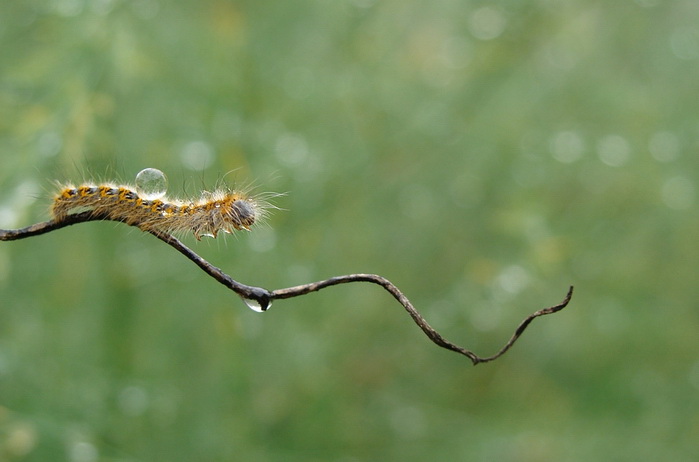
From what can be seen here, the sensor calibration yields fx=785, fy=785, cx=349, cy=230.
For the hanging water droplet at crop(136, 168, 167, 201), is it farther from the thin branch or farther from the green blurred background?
the green blurred background

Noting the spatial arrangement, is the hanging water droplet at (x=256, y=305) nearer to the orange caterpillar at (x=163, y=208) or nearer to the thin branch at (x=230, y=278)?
the thin branch at (x=230, y=278)

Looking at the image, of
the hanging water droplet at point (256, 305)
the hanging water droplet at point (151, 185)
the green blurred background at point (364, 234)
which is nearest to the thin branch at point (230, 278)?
the hanging water droplet at point (256, 305)

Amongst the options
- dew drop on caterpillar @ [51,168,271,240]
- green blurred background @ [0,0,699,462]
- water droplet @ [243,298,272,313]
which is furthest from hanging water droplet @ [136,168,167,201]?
green blurred background @ [0,0,699,462]

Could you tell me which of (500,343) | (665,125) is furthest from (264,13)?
(665,125)

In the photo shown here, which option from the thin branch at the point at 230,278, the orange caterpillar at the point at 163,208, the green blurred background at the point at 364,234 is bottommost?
the thin branch at the point at 230,278

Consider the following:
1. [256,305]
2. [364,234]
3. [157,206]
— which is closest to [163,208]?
[157,206]

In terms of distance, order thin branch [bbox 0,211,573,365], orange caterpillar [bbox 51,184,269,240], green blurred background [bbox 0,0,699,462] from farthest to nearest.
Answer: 1. green blurred background [bbox 0,0,699,462]
2. orange caterpillar [bbox 51,184,269,240]
3. thin branch [bbox 0,211,573,365]

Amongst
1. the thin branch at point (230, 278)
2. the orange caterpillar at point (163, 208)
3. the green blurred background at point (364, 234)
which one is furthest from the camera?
the green blurred background at point (364, 234)
